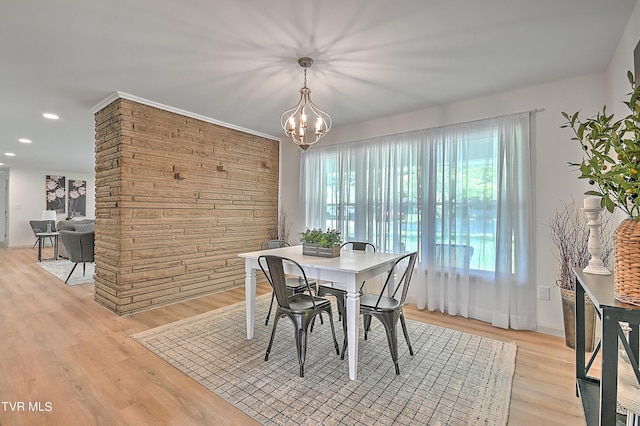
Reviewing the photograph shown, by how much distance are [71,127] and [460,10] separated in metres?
5.62

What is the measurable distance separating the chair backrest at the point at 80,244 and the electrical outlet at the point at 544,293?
6266 millimetres

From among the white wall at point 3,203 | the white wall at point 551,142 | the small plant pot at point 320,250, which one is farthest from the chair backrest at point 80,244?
the white wall at point 3,203

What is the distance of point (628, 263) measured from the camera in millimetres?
1209

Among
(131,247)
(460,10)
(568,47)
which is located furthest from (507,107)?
(131,247)

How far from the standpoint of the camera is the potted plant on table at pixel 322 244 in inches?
106

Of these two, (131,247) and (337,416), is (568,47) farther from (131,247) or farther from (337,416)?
(131,247)

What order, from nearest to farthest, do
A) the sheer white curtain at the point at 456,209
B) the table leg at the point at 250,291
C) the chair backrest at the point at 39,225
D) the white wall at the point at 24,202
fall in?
the table leg at the point at 250,291
the sheer white curtain at the point at 456,209
the chair backrest at the point at 39,225
the white wall at the point at 24,202

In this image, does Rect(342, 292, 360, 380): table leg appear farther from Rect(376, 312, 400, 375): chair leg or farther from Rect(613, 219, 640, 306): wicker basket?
Rect(613, 219, 640, 306): wicker basket

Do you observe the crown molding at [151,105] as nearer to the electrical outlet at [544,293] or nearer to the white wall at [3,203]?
the electrical outlet at [544,293]

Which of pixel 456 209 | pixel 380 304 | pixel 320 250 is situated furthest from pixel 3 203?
pixel 456 209

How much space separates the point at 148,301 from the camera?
3670 mm

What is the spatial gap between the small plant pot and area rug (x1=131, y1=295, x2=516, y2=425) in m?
0.86

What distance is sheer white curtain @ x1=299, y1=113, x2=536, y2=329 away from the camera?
3178 mm

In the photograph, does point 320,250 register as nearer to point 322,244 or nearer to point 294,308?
point 322,244
